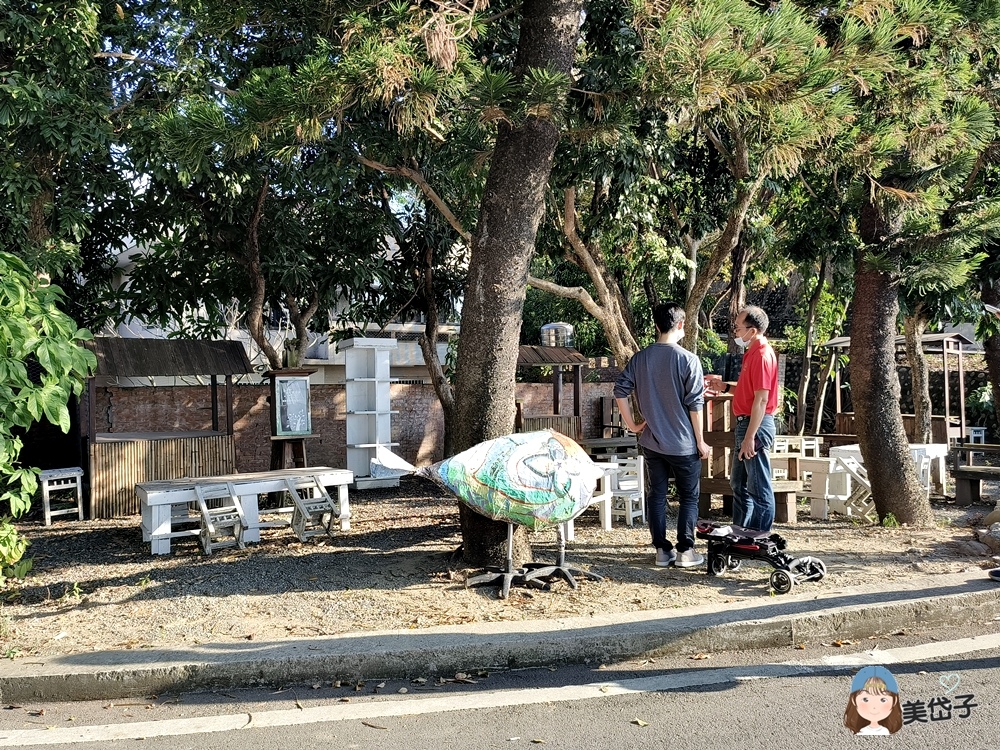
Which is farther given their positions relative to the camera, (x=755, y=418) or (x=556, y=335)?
(x=556, y=335)

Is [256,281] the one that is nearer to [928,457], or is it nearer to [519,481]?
[519,481]

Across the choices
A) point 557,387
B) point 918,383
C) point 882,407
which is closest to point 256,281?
point 557,387

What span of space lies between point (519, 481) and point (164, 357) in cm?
648

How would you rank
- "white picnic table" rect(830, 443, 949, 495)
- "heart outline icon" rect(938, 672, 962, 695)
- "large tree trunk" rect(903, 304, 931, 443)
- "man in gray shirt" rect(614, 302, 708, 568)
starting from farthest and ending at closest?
1. "large tree trunk" rect(903, 304, 931, 443)
2. "white picnic table" rect(830, 443, 949, 495)
3. "man in gray shirt" rect(614, 302, 708, 568)
4. "heart outline icon" rect(938, 672, 962, 695)

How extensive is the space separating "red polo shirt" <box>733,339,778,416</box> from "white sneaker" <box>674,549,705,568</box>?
1.09 m

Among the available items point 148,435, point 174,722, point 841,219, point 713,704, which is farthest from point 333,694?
point 148,435

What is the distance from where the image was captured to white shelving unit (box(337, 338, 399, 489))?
40.3 ft

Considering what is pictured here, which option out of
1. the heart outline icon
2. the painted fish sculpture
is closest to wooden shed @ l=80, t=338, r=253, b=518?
the painted fish sculpture

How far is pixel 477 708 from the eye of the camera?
159 inches

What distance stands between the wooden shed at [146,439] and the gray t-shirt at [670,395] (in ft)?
20.3

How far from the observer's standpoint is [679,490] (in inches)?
243

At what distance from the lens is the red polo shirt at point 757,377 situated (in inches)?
235

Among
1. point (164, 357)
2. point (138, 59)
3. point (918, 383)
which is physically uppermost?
point (138, 59)

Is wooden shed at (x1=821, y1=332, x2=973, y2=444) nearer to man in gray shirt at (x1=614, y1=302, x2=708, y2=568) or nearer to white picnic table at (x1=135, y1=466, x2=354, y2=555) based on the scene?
man in gray shirt at (x1=614, y1=302, x2=708, y2=568)
